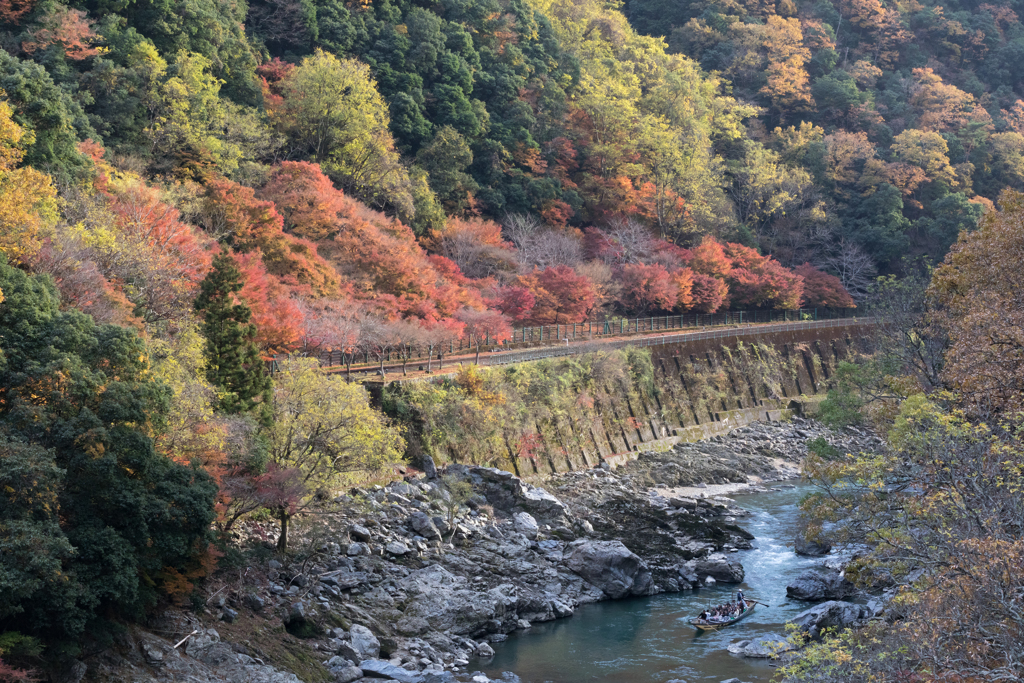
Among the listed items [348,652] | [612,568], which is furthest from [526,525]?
[348,652]

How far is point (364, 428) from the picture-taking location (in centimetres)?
2514

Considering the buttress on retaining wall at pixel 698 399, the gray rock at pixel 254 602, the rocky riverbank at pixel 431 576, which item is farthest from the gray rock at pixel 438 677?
the buttress on retaining wall at pixel 698 399

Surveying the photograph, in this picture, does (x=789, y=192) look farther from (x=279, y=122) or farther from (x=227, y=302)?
(x=227, y=302)

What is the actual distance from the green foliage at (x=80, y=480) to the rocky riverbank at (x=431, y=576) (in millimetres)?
1428

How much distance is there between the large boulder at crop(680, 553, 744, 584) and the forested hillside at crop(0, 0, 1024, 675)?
9856 millimetres

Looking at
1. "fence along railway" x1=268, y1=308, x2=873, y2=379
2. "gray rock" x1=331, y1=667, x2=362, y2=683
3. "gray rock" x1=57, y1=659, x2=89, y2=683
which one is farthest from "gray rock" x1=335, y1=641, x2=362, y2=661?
"fence along railway" x1=268, y1=308, x2=873, y2=379

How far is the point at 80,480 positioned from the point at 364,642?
7.34 m

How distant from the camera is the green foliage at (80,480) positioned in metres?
15.5

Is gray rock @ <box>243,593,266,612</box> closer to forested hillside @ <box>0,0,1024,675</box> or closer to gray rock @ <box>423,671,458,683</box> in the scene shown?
forested hillside @ <box>0,0,1024,675</box>

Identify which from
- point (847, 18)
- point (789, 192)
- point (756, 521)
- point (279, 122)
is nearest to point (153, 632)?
point (756, 521)

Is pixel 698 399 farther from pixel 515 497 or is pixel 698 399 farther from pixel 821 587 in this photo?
pixel 821 587

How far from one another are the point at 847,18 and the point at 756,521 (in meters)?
72.8

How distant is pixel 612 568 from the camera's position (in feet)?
84.6

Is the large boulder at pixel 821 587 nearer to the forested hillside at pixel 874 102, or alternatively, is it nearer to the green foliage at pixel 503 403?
the green foliage at pixel 503 403
